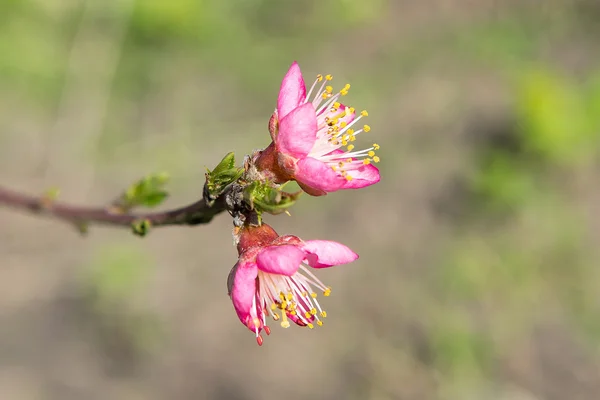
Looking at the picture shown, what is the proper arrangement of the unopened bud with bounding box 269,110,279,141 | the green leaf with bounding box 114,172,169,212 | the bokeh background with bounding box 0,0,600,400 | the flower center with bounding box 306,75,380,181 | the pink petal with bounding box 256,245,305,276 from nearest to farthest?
1. the pink petal with bounding box 256,245,305,276
2. the unopened bud with bounding box 269,110,279,141
3. the flower center with bounding box 306,75,380,181
4. the green leaf with bounding box 114,172,169,212
5. the bokeh background with bounding box 0,0,600,400

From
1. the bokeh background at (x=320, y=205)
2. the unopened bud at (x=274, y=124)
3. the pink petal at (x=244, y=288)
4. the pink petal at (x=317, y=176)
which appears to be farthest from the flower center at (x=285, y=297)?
the bokeh background at (x=320, y=205)

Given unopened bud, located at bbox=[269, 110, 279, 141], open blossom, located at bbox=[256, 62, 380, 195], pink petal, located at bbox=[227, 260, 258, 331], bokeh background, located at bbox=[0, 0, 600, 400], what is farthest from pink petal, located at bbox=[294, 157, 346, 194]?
bokeh background, located at bbox=[0, 0, 600, 400]

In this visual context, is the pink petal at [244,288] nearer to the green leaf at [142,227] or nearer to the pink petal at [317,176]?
the pink petal at [317,176]

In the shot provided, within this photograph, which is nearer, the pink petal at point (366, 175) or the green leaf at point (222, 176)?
the green leaf at point (222, 176)

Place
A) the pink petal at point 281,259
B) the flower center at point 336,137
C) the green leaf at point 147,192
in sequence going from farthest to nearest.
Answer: the green leaf at point 147,192 → the flower center at point 336,137 → the pink petal at point 281,259

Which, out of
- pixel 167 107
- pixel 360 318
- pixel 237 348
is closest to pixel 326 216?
pixel 360 318

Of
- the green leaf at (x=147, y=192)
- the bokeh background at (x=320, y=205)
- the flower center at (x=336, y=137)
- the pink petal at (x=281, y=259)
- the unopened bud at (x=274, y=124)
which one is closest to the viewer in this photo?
the pink petal at (x=281, y=259)

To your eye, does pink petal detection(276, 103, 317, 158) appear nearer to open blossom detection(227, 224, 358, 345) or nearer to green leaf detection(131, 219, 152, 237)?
open blossom detection(227, 224, 358, 345)
